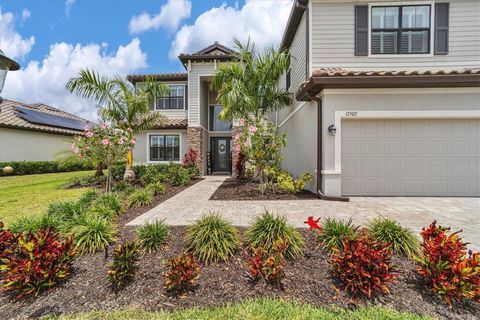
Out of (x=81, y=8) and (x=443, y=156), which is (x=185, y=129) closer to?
(x=81, y=8)

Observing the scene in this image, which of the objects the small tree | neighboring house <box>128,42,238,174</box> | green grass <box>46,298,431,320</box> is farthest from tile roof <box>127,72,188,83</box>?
green grass <box>46,298,431,320</box>

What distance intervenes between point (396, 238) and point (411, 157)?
4.85 meters

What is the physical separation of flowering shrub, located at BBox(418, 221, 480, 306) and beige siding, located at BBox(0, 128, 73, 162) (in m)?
16.4

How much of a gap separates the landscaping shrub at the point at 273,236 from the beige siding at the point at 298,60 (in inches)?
249

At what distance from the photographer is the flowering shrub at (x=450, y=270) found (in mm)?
2602

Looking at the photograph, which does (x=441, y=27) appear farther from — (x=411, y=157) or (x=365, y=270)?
(x=365, y=270)

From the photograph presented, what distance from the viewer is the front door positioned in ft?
55.1

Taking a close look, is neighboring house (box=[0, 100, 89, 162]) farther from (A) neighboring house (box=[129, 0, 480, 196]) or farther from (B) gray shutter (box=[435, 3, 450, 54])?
(B) gray shutter (box=[435, 3, 450, 54])

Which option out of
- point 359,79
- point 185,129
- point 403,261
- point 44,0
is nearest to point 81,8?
point 44,0

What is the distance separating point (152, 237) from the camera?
3.65 metres

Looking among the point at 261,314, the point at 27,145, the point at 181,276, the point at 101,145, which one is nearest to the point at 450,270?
the point at 261,314

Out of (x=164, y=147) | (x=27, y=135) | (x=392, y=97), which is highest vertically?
(x=392, y=97)

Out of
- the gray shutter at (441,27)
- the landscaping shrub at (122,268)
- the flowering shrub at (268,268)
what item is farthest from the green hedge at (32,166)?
the gray shutter at (441,27)

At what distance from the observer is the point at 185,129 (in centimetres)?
1549
